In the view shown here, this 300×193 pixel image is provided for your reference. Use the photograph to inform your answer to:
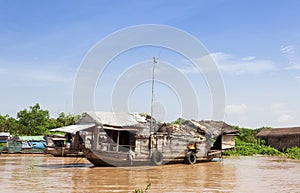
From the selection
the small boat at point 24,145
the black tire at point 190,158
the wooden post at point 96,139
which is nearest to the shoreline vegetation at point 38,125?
the small boat at point 24,145

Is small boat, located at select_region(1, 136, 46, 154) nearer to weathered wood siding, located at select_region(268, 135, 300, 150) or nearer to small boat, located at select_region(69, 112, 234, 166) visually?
small boat, located at select_region(69, 112, 234, 166)

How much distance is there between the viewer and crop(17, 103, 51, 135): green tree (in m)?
38.2

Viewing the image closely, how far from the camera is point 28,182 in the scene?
12047 mm

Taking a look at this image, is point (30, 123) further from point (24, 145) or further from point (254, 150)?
point (254, 150)

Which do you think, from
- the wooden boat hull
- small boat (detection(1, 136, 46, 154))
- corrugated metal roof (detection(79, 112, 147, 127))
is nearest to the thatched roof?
the wooden boat hull

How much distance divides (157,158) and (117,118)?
3055mm

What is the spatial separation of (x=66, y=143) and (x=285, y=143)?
24.1 m

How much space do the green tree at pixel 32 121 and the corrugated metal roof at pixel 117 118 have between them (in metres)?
21.1

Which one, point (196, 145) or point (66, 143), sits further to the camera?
point (66, 143)

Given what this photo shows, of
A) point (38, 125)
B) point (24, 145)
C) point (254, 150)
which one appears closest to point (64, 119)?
point (38, 125)

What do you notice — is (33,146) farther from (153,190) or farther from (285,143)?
(285,143)

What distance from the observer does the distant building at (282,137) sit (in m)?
38.1

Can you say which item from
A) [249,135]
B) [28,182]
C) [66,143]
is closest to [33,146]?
[66,143]

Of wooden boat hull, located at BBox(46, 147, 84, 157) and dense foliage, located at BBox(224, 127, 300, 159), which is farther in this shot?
dense foliage, located at BBox(224, 127, 300, 159)
